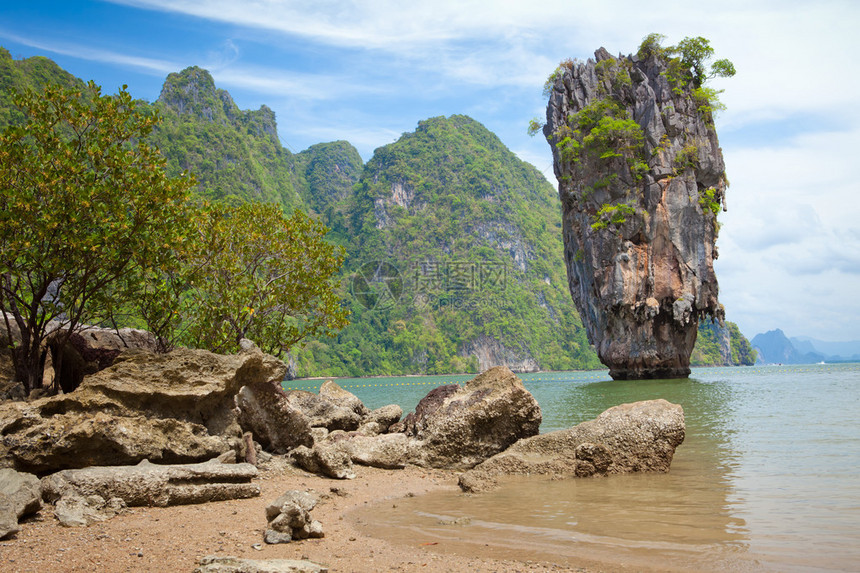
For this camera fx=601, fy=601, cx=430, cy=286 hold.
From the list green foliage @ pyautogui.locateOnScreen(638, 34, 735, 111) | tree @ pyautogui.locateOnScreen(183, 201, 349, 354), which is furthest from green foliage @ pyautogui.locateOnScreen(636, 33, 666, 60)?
tree @ pyautogui.locateOnScreen(183, 201, 349, 354)

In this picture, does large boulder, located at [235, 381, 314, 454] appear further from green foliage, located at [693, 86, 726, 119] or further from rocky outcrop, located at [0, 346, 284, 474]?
green foliage, located at [693, 86, 726, 119]

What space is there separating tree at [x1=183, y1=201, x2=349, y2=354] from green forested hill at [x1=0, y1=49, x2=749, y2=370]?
75.7 meters

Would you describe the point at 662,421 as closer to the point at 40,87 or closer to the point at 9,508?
the point at 9,508

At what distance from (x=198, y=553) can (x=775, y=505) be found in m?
6.24

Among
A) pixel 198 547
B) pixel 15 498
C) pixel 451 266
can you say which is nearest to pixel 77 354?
pixel 15 498

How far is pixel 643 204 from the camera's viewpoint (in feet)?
133

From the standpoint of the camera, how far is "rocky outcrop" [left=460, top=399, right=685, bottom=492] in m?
8.81

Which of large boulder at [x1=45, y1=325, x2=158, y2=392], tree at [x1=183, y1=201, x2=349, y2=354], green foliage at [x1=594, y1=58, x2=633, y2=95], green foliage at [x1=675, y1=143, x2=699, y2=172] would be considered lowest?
large boulder at [x1=45, y1=325, x2=158, y2=392]

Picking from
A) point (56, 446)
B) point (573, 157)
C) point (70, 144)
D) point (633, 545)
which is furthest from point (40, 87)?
point (633, 545)

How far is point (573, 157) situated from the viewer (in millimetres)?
43938

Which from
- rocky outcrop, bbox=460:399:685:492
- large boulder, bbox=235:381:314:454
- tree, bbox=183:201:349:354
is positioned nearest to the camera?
rocky outcrop, bbox=460:399:685:492

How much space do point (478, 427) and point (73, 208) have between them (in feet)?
22.7

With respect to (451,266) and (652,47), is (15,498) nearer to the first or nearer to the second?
(652,47)

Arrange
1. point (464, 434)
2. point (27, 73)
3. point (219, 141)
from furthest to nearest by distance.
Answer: point (219, 141), point (27, 73), point (464, 434)
